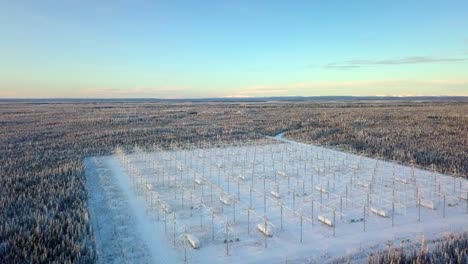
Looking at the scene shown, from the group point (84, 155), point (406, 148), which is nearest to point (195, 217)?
point (84, 155)

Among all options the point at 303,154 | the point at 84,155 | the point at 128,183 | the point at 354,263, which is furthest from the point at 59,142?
the point at 354,263

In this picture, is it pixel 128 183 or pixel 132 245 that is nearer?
pixel 132 245

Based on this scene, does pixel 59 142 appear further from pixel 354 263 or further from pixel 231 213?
Result: pixel 354 263

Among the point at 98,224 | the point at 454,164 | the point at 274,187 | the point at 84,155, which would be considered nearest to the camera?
the point at 98,224

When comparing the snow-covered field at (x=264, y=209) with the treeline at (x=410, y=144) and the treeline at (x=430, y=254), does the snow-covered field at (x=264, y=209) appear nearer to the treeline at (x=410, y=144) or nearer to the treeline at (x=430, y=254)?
the treeline at (x=430, y=254)

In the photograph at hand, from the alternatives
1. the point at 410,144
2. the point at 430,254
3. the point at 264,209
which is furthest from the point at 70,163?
the point at 410,144

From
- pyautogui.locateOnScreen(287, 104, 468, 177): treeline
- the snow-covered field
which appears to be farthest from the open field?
the snow-covered field

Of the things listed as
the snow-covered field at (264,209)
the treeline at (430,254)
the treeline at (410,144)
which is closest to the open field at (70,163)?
the treeline at (410,144)

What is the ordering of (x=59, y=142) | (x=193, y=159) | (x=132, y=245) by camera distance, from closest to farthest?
(x=132, y=245) < (x=193, y=159) < (x=59, y=142)
